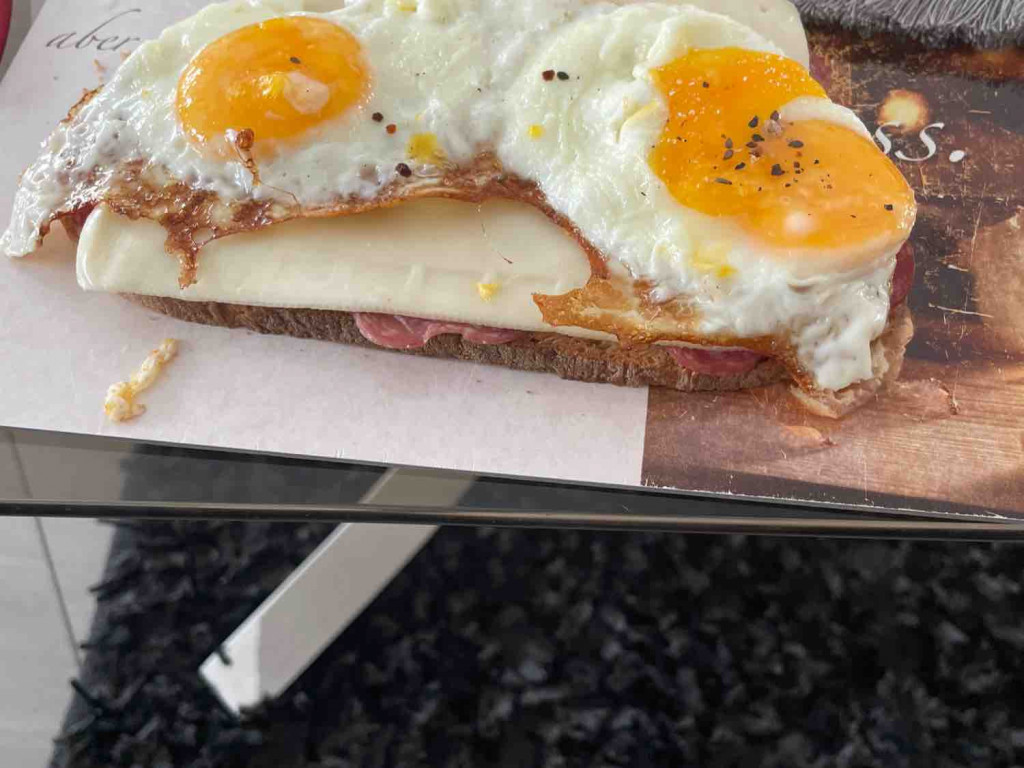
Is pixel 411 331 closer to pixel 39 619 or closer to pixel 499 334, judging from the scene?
pixel 499 334

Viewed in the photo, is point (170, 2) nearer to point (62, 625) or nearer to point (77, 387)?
point (77, 387)

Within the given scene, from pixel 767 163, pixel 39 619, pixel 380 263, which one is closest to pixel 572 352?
pixel 380 263

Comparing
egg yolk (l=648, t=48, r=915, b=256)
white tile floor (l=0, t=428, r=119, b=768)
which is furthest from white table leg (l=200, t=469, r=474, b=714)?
egg yolk (l=648, t=48, r=915, b=256)

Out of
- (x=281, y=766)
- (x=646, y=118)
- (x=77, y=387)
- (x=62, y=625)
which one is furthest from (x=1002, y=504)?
(x=62, y=625)

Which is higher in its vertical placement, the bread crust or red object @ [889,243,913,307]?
red object @ [889,243,913,307]

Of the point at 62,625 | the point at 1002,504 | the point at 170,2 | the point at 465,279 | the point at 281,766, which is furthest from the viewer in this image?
the point at 170,2

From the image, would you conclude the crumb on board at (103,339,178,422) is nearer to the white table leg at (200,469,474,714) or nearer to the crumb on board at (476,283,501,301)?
the white table leg at (200,469,474,714)

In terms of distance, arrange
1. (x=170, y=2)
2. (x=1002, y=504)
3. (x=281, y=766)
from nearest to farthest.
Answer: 1. (x=1002, y=504)
2. (x=281, y=766)
3. (x=170, y=2)
